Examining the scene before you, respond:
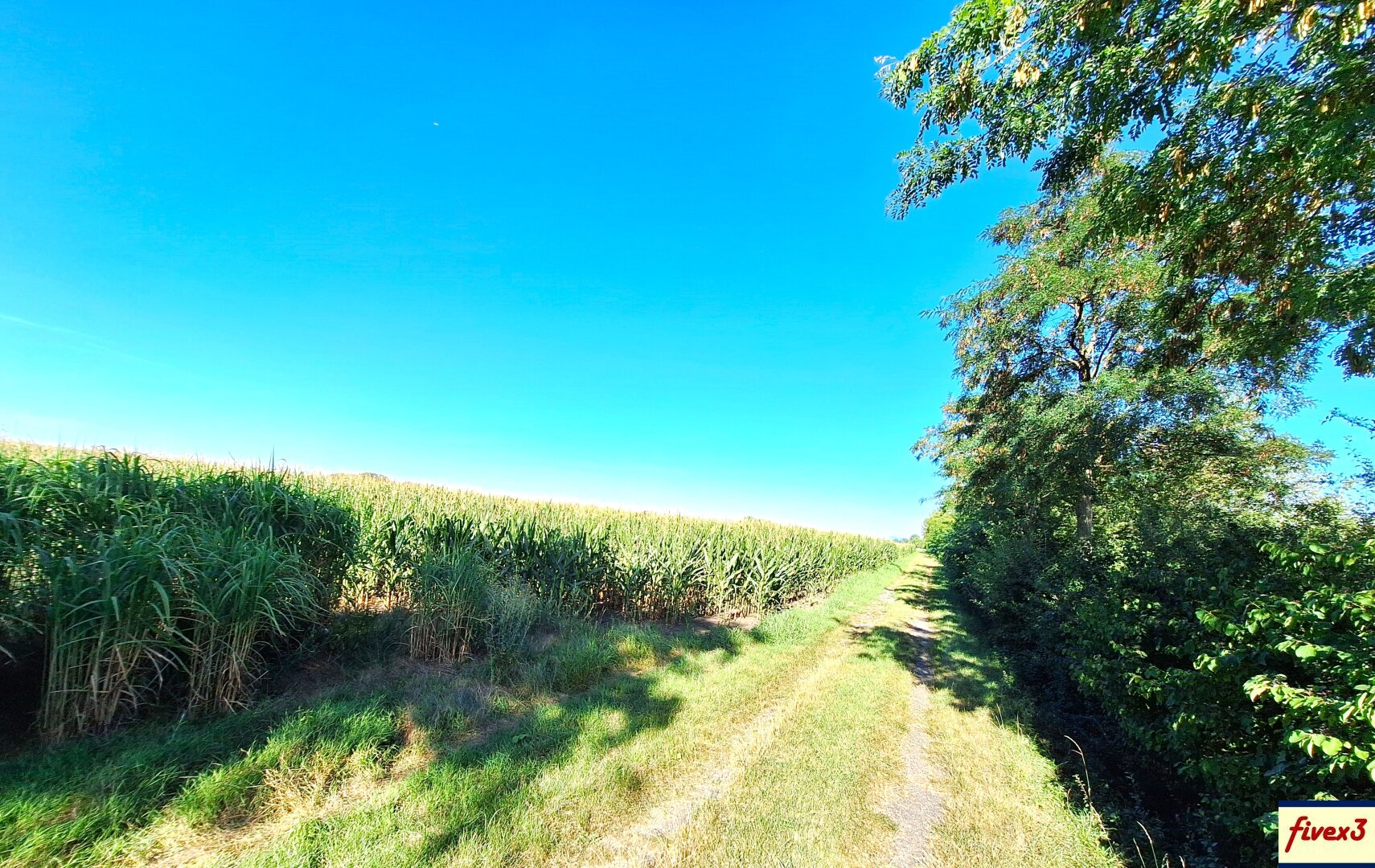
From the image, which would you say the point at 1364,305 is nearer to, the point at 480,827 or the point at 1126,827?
the point at 1126,827

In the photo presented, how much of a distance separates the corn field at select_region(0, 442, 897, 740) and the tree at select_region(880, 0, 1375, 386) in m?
7.62

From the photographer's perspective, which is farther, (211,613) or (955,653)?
(955,653)

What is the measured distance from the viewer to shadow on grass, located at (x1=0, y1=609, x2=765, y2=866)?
96.3 inches

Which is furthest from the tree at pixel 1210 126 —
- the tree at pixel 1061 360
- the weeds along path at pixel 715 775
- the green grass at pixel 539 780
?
the weeds along path at pixel 715 775

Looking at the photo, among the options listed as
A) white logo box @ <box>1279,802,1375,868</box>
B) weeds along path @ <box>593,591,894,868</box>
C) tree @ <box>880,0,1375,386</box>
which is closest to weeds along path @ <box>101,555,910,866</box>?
weeds along path @ <box>593,591,894,868</box>

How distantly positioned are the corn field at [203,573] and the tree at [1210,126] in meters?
7.62

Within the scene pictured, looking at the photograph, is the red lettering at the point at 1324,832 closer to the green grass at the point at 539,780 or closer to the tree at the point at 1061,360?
the green grass at the point at 539,780

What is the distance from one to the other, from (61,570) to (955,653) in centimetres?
1072

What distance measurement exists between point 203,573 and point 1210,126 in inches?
377

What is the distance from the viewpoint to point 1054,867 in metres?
2.88

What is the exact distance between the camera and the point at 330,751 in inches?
125

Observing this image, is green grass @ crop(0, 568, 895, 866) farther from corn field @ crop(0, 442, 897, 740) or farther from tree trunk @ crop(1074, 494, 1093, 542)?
tree trunk @ crop(1074, 494, 1093, 542)

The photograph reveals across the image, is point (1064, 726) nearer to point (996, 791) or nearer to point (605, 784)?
point (996, 791)

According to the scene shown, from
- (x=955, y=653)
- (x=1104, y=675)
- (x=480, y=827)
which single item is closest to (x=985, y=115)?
(x=1104, y=675)
